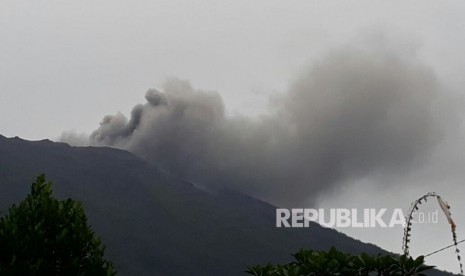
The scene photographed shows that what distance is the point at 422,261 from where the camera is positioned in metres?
14.2

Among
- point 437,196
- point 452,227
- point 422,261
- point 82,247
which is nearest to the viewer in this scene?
point 422,261

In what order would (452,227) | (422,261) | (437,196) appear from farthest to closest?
(437,196) → (452,227) → (422,261)

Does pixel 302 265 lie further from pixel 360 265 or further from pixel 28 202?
pixel 28 202

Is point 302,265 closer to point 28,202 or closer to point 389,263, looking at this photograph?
point 389,263

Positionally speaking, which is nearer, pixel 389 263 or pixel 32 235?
pixel 389 263

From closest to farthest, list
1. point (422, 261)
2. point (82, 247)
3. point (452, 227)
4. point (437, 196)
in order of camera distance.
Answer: point (422, 261) → point (452, 227) → point (437, 196) → point (82, 247)

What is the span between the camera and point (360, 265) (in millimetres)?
14516

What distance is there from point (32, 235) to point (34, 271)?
3.32ft

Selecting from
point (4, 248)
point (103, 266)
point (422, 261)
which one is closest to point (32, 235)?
point (4, 248)

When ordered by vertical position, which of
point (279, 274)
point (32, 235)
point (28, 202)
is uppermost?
point (28, 202)

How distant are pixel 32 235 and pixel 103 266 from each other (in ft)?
7.33

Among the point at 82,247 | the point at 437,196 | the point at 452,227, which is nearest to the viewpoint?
the point at 452,227

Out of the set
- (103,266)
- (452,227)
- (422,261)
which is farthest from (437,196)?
(103,266)

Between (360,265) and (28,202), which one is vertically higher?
(28,202)
